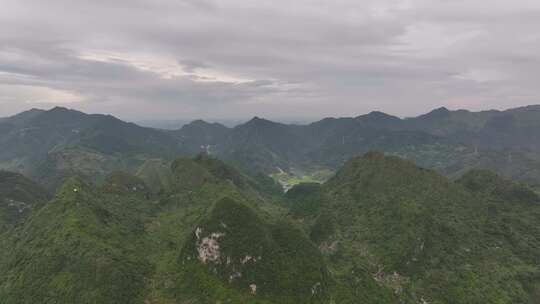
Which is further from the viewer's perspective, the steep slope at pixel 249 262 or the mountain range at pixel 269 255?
the steep slope at pixel 249 262

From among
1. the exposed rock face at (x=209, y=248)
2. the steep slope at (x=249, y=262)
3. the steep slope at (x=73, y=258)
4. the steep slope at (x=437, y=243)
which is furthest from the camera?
the steep slope at (x=437, y=243)

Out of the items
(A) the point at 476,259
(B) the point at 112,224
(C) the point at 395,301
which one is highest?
(B) the point at 112,224

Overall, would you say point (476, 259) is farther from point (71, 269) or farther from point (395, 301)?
point (71, 269)

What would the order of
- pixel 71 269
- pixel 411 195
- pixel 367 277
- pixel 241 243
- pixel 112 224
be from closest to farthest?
pixel 71 269 < pixel 241 243 < pixel 367 277 < pixel 112 224 < pixel 411 195

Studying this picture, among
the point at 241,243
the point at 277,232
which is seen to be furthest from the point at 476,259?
the point at 241,243

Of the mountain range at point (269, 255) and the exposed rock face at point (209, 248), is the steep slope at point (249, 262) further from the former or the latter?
the mountain range at point (269, 255)

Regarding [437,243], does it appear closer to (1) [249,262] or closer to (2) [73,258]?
(1) [249,262]

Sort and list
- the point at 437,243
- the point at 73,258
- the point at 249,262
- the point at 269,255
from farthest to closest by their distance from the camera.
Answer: the point at 437,243 → the point at 269,255 → the point at 249,262 → the point at 73,258

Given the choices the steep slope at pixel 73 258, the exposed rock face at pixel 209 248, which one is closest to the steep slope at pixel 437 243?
the exposed rock face at pixel 209 248

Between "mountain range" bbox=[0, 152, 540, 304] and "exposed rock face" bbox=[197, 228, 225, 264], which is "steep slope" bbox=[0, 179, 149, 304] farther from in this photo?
"exposed rock face" bbox=[197, 228, 225, 264]

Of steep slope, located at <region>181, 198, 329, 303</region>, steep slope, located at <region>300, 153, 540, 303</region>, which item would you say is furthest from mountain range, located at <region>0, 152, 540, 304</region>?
steep slope, located at <region>300, 153, 540, 303</region>

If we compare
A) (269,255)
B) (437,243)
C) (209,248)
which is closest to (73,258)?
(209,248)
